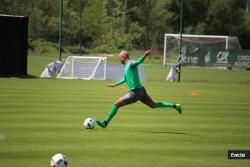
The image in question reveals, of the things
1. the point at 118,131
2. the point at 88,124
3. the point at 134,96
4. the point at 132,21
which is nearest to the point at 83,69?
the point at 134,96

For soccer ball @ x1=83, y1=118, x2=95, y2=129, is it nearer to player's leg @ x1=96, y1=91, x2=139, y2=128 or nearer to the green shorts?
player's leg @ x1=96, y1=91, x2=139, y2=128

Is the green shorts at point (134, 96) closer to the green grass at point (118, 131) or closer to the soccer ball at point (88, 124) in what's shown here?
the green grass at point (118, 131)

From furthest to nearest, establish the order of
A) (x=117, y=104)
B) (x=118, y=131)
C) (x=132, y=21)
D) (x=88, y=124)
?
(x=132, y=21) → (x=117, y=104) → (x=88, y=124) → (x=118, y=131)

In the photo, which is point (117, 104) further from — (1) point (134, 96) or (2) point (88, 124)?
(2) point (88, 124)

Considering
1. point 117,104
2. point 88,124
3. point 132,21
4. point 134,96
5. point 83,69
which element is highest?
point 132,21

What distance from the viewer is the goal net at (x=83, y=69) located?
39438 mm

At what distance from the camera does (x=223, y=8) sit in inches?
3182

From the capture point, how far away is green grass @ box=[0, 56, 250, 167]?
1264 centimetres

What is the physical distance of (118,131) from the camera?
54.0 ft

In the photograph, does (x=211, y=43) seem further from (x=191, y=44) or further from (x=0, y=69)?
(x=0, y=69)

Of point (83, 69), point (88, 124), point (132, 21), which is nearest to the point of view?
point (88, 124)

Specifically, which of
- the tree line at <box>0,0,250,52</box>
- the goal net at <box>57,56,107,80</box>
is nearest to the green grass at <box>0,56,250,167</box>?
the goal net at <box>57,56,107,80</box>

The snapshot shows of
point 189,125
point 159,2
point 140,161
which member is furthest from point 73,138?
point 159,2

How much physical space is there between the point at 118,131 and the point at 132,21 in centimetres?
6752
